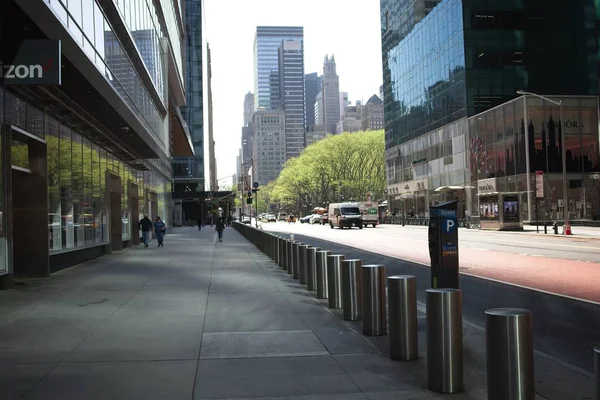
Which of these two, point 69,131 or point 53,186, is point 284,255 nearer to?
point 53,186

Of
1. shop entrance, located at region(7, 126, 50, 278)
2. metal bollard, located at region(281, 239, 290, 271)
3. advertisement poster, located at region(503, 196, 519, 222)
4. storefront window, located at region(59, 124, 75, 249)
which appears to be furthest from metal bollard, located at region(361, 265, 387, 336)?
advertisement poster, located at region(503, 196, 519, 222)

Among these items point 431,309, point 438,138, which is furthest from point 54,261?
point 438,138

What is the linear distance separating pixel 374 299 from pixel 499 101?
55.8 meters

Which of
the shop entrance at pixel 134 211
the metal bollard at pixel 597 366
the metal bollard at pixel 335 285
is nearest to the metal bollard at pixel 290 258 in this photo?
the metal bollard at pixel 335 285

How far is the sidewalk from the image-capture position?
4.88 meters

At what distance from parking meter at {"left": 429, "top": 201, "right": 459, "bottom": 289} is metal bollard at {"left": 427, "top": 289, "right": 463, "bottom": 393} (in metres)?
3.13

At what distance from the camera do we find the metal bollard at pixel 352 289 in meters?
7.84

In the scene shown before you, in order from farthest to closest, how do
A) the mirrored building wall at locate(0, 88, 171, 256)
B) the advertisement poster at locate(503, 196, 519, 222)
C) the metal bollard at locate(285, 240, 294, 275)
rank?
the advertisement poster at locate(503, 196, 519, 222) → the metal bollard at locate(285, 240, 294, 275) → the mirrored building wall at locate(0, 88, 171, 256)

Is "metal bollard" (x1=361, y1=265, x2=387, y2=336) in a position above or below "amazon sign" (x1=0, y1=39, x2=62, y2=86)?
below

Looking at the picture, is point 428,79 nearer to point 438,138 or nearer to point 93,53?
point 438,138

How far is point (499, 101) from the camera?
57.8 m

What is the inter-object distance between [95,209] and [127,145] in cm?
562

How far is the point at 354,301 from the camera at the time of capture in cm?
801

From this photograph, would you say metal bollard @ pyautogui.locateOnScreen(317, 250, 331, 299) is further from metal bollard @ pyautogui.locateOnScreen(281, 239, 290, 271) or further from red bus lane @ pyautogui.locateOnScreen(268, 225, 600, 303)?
metal bollard @ pyautogui.locateOnScreen(281, 239, 290, 271)
